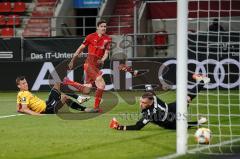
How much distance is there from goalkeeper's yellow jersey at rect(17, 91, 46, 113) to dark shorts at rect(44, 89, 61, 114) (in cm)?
15

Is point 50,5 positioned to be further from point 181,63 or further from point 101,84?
point 181,63

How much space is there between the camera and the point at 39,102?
14.2 meters

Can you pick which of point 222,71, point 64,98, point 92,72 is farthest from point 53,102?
point 222,71

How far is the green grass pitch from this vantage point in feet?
29.5

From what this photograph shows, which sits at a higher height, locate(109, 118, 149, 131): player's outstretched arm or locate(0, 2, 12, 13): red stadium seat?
locate(0, 2, 12, 13): red stadium seat

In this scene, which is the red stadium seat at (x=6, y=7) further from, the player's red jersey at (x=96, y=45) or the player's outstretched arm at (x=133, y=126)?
the player's outstretched arm at (x=133, y=126)

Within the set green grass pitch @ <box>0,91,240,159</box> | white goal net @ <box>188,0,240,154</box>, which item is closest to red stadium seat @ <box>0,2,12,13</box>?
white goal net @ <box>188,0,240,154</box>

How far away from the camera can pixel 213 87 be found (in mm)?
20156

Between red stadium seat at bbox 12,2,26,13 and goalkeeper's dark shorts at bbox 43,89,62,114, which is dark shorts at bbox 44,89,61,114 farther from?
red stadium seat at bbox 12,2,26,13

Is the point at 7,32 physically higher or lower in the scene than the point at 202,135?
higher

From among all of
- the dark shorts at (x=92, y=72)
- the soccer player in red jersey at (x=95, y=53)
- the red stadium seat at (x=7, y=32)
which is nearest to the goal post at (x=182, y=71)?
the soccer player in red jersey at (x=95, y=53)

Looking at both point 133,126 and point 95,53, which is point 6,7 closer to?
point 95,53

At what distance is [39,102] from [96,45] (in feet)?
8.35

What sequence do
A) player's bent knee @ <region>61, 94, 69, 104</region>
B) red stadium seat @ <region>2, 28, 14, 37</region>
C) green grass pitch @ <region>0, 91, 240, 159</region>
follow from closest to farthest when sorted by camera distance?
green grass pitch @ <region>0, 91, 240, 159</region>, player's bent knee @ <region>61, 94, 69, 104</region>, red stadium seat @ <region>2, 28, 14, 37</region>
